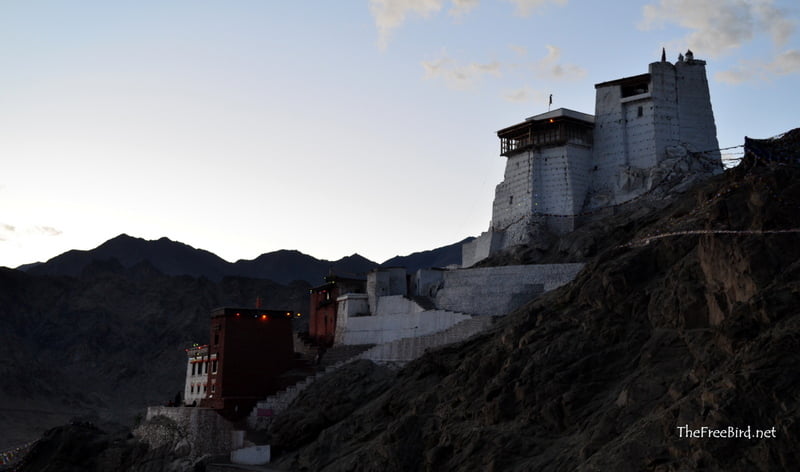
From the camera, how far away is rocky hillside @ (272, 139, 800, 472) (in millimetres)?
21953

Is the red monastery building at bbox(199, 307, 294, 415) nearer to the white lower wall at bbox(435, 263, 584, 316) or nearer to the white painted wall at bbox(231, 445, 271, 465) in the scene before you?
the white painted wall at bbox(231, 445, 271, 465)

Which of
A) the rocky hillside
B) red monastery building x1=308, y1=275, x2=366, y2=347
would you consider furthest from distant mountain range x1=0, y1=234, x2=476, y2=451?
the rocky hillside

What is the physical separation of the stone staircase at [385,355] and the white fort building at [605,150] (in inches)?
534

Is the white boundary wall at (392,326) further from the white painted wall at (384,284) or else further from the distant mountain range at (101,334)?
the distant mountain range at (101,334)

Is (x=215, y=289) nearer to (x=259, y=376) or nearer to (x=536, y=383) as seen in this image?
(x=259, y=376)

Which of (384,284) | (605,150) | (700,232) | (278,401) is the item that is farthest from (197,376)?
(700,232)

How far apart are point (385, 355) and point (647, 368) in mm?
27003

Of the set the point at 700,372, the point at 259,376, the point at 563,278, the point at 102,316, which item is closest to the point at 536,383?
the point at 700,372

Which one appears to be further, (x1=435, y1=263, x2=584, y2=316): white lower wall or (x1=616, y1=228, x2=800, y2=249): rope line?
(x1=435, y1=263, x2=584, y2=316): white lower wall

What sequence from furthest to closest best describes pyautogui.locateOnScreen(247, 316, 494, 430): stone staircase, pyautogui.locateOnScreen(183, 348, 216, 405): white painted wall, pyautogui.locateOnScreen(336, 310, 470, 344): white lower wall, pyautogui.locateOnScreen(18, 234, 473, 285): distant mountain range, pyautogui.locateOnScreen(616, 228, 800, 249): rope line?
pyautogui.locateOnScreen(18, 234, 473, 285): distant mountain range
pyautogui.locateOnScreen(183, 348, 216, 405): white painted wall
pyautogui.locateOnScreen(336, 310, 470, 344): white lower wall
pyautogui.locateOnScreen(247, 316, 494, 430): stone staircase
pyautogui.locateOnScreen(616, 228, 800, 249): rope line

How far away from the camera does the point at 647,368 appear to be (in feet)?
92.8

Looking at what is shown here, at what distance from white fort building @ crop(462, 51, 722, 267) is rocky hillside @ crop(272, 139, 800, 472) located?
19862mm

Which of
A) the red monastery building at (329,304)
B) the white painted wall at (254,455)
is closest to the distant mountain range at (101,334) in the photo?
the red monastery building at (329,304)

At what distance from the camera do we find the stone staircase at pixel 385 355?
48312 millimetres
